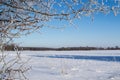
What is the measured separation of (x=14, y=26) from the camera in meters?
3.33

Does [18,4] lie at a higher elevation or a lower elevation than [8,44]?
higher

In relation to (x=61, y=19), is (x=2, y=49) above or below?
below

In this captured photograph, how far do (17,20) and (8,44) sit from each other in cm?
27

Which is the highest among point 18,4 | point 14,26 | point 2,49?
point 18,4

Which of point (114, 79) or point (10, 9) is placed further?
point (114, 79)

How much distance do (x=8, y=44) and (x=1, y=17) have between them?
30cm

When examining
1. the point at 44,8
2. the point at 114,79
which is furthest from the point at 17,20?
the point at 114,79

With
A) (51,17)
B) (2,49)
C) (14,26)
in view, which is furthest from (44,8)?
(2,49)

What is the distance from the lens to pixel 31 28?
133 inches

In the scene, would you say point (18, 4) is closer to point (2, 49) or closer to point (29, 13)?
point (29, 13)

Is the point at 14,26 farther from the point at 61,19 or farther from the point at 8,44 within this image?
the point at 61,19

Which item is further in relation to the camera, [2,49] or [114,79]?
[114,79]

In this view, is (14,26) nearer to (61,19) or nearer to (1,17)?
(1,17)

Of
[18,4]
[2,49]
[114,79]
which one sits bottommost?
[114,79]
